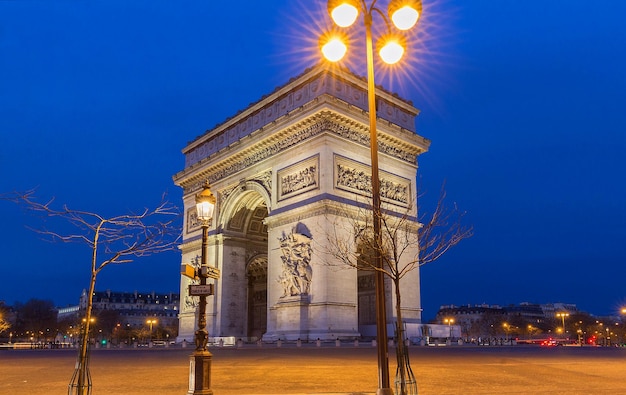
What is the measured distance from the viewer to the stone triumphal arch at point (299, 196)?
29047 mm

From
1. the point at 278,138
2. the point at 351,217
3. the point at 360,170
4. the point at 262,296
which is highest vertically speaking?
the point at 278,138

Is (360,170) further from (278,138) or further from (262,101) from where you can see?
(262,101)

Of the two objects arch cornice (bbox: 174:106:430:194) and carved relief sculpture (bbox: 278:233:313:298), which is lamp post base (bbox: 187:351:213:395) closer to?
carved relief sculpture (bbox: 278:233:313:298)

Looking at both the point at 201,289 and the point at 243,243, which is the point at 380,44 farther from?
the point at 243,243

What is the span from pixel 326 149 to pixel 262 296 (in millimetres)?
15675

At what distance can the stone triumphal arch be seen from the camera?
2905 cm

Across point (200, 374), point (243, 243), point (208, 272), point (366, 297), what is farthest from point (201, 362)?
point (243, 243)

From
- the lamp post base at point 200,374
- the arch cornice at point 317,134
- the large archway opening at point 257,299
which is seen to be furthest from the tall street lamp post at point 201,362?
the large archway opening at point 257,299

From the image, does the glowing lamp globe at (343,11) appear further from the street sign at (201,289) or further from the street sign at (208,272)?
the street sign at (201,289)

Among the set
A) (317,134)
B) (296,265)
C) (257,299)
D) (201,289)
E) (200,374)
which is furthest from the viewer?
(257,299)

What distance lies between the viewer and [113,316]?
101625mm

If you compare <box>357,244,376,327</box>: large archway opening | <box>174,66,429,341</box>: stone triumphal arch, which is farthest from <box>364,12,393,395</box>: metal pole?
<box>357,244,376,327</box>: large archway opening

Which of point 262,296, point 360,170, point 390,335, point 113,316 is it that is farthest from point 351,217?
point 113,316

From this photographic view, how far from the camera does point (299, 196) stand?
102ft
